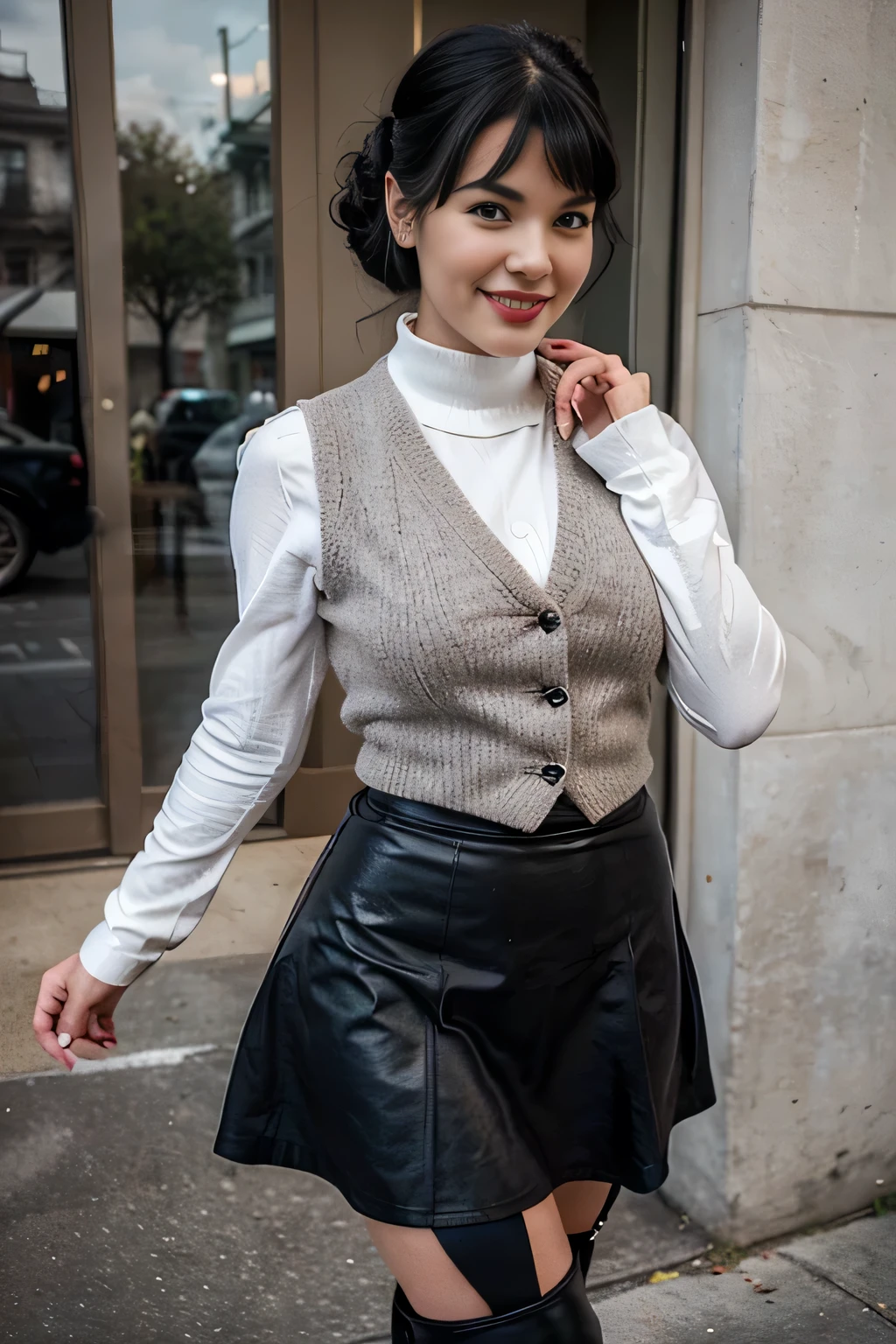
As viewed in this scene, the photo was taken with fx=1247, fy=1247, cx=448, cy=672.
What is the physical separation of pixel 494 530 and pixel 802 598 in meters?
1.23

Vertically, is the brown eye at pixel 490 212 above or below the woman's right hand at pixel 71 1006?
above

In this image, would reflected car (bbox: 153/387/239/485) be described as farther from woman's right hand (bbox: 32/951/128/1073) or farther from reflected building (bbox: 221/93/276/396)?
woman's right hand (bbox: 32/951/128/1073)

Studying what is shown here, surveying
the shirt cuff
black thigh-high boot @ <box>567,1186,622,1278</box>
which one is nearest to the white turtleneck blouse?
the shirt cuff

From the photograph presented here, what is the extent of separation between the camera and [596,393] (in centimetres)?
165

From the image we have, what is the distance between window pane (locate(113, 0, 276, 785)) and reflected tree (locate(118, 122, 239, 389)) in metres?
0.02

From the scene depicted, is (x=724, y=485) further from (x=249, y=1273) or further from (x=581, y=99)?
(x=249, y=1273)

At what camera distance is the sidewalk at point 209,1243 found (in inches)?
103

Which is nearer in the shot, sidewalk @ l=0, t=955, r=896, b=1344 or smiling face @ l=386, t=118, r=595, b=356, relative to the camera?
smiling face @ l=386, t=118, r=595, b=356

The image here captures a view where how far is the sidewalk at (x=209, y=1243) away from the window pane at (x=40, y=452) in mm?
638

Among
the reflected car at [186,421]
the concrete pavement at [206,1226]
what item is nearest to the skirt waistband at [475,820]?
the concrete pavement at [206,1226]

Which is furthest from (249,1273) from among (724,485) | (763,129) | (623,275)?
(763,129)

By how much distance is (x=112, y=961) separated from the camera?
63.0 inches

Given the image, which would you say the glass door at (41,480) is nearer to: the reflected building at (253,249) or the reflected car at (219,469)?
the reflected car at (219,469)

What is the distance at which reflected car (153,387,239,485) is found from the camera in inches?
111
